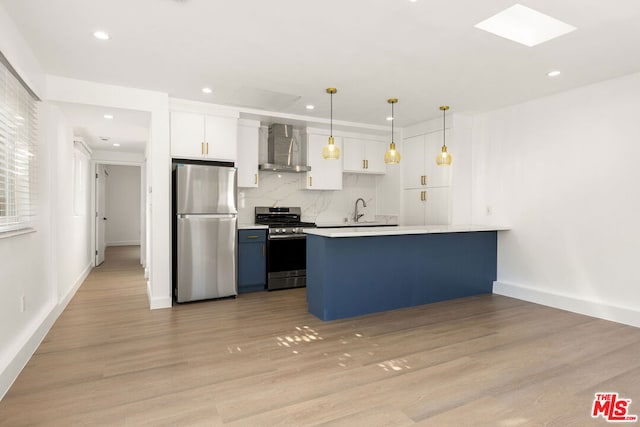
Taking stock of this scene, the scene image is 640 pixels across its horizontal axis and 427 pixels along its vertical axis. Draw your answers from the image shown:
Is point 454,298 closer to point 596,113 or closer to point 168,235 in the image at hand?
point 596,113

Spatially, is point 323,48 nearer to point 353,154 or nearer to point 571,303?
point 353,154

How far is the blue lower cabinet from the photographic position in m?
4.81

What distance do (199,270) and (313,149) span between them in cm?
247

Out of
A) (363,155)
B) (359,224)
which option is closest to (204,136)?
(363,155)

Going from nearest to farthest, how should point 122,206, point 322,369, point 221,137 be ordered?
1. point 322,369
2. point 221,137
3. point 122,206

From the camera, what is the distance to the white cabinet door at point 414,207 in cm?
559

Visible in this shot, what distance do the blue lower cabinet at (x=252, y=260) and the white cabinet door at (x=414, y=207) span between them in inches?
92.9

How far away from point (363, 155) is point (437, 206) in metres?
1.52

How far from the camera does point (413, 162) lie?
18.7ft

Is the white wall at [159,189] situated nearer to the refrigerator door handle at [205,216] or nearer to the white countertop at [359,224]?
the refrigerator door handle at [205,216]

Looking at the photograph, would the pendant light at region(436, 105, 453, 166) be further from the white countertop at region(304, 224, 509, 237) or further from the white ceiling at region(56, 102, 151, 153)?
the white ceiling at region(56, 102, 151, 153)

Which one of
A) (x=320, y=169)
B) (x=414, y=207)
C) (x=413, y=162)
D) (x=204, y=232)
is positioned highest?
(x=413, y=162)

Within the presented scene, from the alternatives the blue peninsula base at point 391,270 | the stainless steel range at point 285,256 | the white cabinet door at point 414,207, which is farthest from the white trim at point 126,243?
the blue peninsula base at point 391,270

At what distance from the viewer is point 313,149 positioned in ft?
18.2
